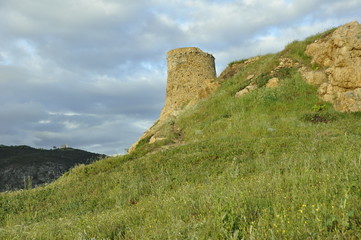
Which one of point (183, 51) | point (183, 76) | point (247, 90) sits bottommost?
point (247, 90)

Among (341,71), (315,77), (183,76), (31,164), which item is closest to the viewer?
(341,71)

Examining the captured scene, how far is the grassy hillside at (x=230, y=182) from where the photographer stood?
507cm

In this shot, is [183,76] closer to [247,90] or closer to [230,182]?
[247,90]

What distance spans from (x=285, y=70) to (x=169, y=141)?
Result: 11.8 meters

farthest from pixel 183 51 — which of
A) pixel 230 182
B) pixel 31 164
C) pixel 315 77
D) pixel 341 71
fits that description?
pixel 230 182

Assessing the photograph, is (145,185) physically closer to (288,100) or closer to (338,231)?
(338,231)

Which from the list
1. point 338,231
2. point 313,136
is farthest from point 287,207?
point 313,136

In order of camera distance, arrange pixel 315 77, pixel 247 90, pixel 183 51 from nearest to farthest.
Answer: pixel 315 77 < pixel 247 90 < pixel 183 51

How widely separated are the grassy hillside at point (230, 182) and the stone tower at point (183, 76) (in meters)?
7.15

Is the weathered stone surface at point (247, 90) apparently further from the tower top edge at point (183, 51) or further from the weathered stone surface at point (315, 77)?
the tower top edge at point (183, 51)

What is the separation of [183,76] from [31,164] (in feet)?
77.0

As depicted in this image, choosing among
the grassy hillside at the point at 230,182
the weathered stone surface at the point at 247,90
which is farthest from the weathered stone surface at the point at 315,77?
the weathered stone surface at the point at 247,90

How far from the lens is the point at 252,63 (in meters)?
32.5

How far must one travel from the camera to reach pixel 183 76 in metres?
37.7
